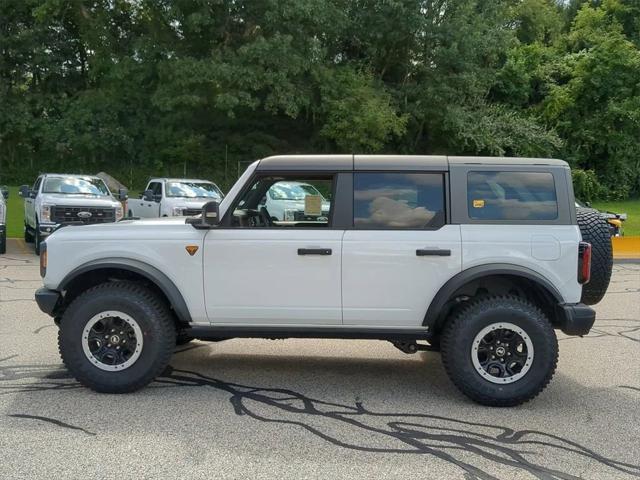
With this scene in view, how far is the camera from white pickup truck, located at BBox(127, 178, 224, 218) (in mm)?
15875

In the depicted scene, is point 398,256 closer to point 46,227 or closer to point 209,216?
point 209,216

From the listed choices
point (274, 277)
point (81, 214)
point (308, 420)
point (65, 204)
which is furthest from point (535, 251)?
point (65, 204)

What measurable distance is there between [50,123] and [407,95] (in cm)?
1813

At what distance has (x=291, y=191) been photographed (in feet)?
19.2

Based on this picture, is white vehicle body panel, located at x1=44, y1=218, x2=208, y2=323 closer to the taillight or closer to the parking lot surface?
the parking lot surface

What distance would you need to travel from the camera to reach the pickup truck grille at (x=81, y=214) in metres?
14.1

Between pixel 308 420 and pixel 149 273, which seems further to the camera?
pixel 149 273

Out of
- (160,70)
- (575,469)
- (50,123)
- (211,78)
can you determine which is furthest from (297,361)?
(50,123)

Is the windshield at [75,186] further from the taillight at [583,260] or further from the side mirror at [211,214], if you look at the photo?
the taillight at [583,260]

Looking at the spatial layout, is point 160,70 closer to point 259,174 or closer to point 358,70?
point 358,70

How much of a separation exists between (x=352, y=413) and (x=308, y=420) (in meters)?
0.37

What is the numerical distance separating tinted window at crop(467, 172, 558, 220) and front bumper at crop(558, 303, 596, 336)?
73cm

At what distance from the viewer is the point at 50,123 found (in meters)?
32.9

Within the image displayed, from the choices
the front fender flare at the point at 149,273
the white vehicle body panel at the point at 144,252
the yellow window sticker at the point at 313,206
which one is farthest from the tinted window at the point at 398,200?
the front fender flare at the point at 149,273
